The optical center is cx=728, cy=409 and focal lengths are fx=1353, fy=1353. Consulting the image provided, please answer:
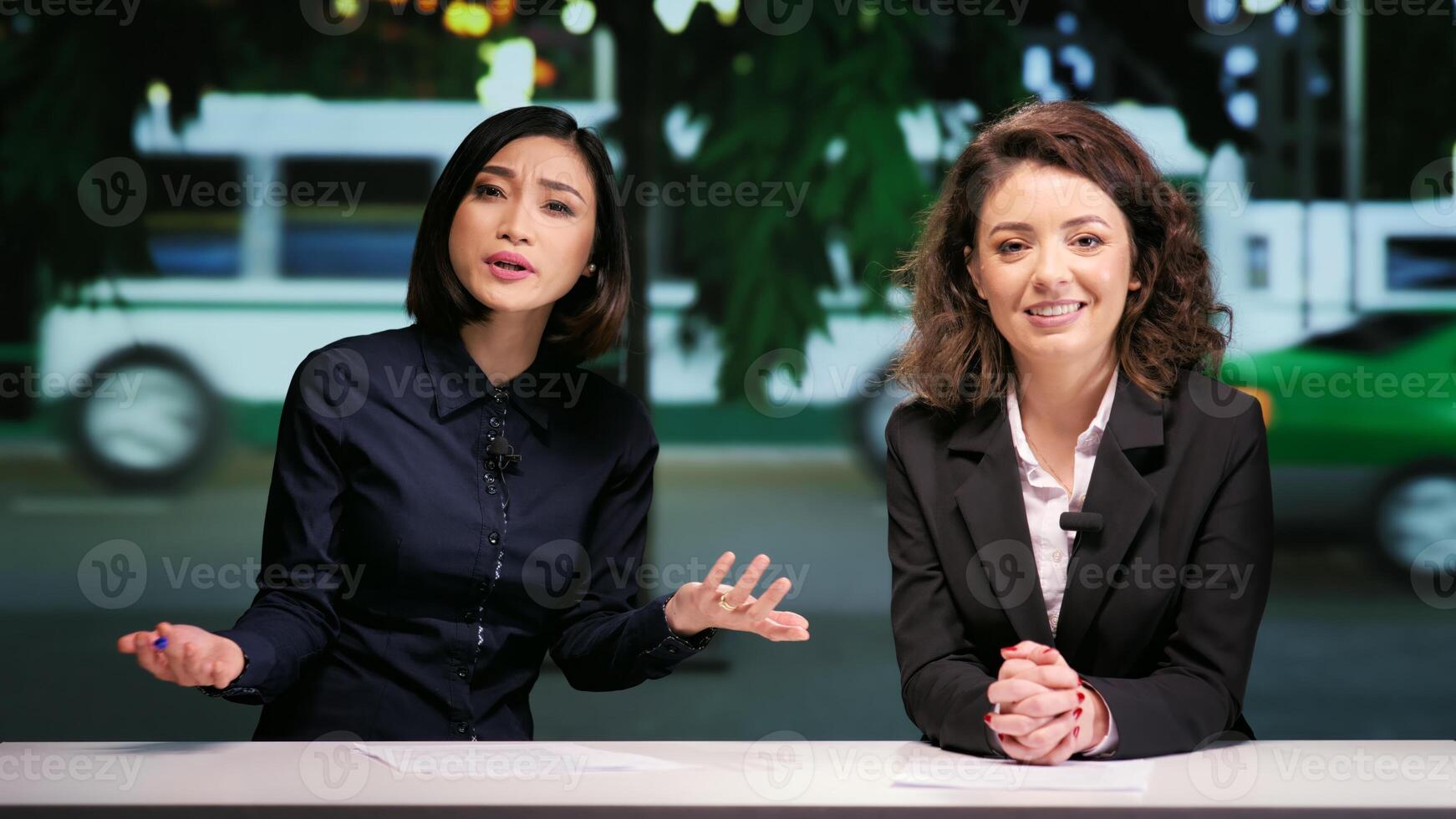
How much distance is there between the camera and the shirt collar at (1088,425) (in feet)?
5.58

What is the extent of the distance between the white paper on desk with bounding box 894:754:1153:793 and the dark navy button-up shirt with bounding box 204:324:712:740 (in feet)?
1.44

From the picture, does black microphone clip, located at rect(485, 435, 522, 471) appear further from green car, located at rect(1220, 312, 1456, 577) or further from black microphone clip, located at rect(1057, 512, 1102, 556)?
green car, located at rect(1220, 312, 1456, 577)

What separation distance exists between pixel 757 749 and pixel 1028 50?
3249mm

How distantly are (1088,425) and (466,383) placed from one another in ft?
2.71

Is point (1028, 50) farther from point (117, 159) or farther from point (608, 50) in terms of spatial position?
point (117, 159)

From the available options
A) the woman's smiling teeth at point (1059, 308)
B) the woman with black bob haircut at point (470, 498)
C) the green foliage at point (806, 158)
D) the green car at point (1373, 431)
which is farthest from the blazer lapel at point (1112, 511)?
the green car at point (1373, 431)

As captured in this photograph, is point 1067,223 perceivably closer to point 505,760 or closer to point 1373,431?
point 505,760

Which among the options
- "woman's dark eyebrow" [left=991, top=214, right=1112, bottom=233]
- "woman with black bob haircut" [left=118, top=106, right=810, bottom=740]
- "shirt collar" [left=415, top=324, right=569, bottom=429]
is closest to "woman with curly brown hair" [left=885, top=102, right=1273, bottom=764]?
"woman's dark eyebrow" [left=991, top=214, right=1112, bottom=233]

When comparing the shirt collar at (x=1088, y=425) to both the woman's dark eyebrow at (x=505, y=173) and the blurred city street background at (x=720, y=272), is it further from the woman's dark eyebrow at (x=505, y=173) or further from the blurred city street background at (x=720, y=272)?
the blurred city street background at (x=720, y=272)

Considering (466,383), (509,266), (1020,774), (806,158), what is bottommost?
(1020,774)

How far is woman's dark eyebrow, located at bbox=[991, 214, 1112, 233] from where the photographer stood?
5.36 feet

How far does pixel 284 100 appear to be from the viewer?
5.00 metres

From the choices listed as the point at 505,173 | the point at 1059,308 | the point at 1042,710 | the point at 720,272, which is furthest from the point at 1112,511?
the point at 720,272

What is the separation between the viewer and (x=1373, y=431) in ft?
16.8
